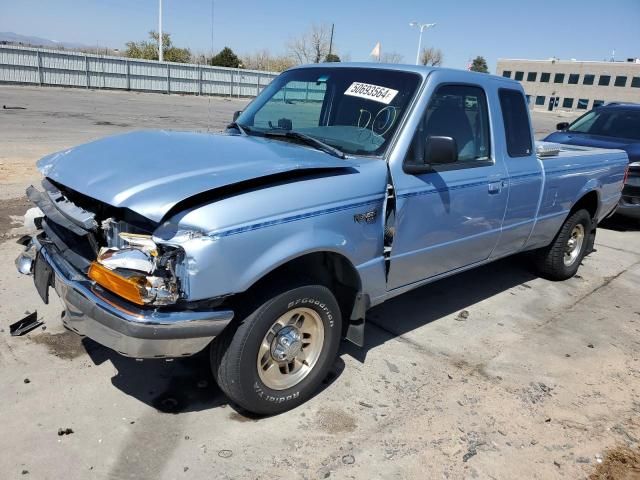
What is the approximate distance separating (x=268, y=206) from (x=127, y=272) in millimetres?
747

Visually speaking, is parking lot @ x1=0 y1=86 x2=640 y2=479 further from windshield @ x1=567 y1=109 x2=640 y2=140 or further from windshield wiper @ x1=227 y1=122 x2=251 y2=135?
A: windshield @ x1=567 y1=109 x2=640 y2=140

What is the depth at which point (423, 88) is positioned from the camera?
3619 millimetres

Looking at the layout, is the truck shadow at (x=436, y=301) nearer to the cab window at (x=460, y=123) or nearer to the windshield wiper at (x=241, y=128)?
the cab window at (x=460, y=123)

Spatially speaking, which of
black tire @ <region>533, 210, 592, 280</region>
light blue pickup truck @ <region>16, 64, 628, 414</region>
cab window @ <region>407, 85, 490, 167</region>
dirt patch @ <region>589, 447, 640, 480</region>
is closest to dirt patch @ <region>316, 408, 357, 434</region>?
light blue pickup truck @ <region>16, 64, 628, 414</region>

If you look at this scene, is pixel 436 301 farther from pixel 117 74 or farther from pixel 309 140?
pixel 117 74

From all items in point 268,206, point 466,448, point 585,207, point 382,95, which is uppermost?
point 382,95

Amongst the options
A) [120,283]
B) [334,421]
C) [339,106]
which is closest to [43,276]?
[120,283]

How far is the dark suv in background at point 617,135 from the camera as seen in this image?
27.0ft

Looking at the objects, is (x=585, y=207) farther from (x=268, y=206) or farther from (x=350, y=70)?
(x=268, y=206)

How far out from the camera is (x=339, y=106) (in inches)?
154

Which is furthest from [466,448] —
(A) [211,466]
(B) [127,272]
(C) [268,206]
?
(B) [127,272]

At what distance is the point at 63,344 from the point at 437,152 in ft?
9.22

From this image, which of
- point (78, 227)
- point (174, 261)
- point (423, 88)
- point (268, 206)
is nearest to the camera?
point (174, 261)

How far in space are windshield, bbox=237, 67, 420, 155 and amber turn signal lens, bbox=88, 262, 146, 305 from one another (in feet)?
5.43
